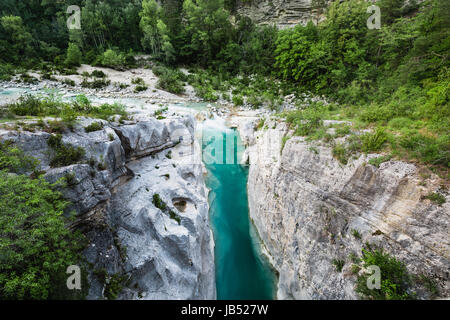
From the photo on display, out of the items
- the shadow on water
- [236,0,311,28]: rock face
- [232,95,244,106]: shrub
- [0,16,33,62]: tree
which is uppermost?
[236,0,311,28]: rock face

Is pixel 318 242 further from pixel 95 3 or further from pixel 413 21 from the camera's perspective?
pixel 95 3

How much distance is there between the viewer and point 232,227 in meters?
12.9

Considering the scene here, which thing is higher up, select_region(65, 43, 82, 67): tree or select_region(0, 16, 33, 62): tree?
select_region(0, 16, 33, 62): tree

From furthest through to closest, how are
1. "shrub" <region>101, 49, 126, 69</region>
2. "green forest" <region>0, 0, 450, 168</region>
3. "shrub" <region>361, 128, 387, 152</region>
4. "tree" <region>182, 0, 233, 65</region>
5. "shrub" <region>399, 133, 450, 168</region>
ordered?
"tree" <region>182, 0, 233, 65</region>, "shrub" <region>101, 49, 126, 69</region>, "green forest" <region>0, 0, 450, 168</region>, "shrub" <region>361, 128, 387, 152</region>, "shrub" <region>399, 133, 450, 168</region>

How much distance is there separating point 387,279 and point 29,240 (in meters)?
9.84

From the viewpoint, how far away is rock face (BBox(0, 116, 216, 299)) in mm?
5582

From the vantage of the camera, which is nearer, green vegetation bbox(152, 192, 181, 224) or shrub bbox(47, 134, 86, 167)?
shrub bbox(47, 134, 86, 167)

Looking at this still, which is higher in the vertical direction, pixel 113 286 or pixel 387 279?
pixel 387 279

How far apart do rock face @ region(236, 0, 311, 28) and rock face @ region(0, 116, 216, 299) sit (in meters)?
45.5

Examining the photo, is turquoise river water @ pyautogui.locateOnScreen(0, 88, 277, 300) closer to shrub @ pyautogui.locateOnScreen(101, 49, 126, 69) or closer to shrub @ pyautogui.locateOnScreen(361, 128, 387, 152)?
shrub @ pyautogui.locateOnScreen(361, 128, 387, 152)

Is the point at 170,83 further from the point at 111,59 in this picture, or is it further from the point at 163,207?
the point at 163,207

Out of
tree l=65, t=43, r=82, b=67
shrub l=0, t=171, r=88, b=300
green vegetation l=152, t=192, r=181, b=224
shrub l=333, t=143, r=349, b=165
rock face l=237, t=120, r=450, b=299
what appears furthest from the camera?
tree l=65, t=43, r=82, b=67

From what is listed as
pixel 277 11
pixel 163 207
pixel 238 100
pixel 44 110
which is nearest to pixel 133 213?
pixel 163 207

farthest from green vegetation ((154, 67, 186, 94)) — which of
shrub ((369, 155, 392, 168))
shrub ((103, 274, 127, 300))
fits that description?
shrub ((369, 155, 392, 168))
